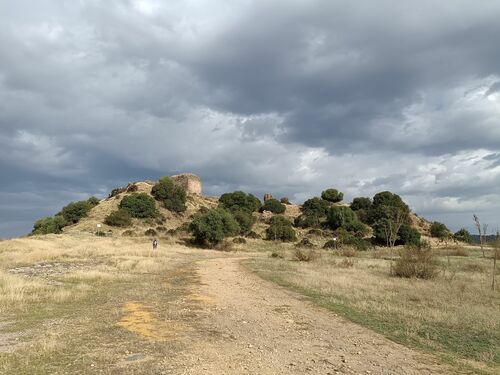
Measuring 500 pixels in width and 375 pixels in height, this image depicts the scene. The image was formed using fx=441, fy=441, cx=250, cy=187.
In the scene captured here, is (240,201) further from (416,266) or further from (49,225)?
(416,266)

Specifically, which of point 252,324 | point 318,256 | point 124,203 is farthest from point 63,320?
point 124,203

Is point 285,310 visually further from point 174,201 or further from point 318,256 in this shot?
point 174,201

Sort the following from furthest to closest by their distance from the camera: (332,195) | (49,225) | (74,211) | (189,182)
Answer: (189,182) → (332,195) → (74,211) → (49,225)

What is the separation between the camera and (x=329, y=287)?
20.2 m

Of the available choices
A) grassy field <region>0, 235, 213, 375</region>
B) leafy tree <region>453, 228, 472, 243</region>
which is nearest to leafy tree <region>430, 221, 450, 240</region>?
leafy tree <region>453, 228, 472, 243</region>

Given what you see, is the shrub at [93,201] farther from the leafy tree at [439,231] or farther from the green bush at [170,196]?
the leafy tree at [439,231]

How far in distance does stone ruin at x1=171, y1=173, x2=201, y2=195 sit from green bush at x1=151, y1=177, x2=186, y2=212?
73.6 feet

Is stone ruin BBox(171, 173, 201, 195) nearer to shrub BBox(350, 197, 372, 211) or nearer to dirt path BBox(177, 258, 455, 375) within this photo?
shrub BBox(350, 197, 372, 211)

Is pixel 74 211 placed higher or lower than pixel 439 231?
higher

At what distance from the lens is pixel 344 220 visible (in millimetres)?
85000

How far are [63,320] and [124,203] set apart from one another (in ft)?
246

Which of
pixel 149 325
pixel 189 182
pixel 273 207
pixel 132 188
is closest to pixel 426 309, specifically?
pixel 149 325

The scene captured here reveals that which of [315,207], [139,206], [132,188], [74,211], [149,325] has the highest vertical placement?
[132,188]

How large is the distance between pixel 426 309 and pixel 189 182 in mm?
109190
